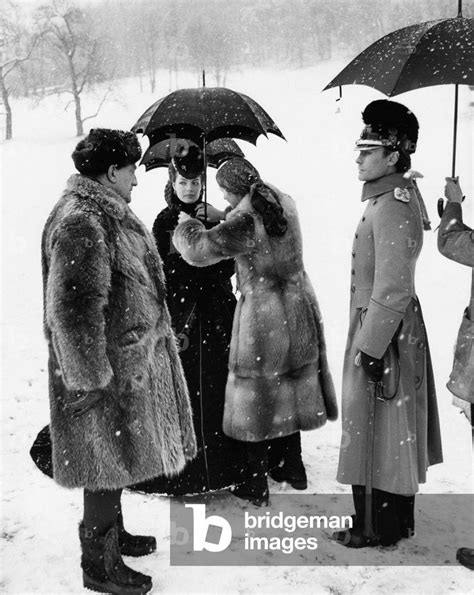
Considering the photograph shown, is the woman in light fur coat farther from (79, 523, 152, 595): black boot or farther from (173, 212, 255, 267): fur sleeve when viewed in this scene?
(79, 523, 152, 595): black boot

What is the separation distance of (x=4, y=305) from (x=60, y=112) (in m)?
29.5

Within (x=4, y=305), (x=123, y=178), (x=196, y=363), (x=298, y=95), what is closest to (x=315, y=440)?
(x=196, y=363)

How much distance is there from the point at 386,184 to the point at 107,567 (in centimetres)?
232

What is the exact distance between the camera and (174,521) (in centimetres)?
374

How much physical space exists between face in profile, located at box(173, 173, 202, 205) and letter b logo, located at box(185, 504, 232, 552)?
1913 mm

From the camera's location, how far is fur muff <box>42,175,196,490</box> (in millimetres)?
2656

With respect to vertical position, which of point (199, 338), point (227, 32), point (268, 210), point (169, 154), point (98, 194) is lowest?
point (199, 338)

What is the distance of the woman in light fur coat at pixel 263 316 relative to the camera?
369 cm

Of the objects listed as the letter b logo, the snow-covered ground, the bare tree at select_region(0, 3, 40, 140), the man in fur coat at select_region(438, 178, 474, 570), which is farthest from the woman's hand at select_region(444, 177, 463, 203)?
the bare tree at select_region(0, 3, 40, 140)

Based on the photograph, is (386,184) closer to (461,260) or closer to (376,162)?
(376,162)

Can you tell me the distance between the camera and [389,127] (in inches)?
126

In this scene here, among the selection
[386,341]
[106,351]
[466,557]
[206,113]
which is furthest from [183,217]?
[466,557]

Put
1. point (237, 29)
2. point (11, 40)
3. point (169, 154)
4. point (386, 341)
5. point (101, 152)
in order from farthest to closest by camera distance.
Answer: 1. point (237, 29)
2. point (11, 40)
3. point (169, 154)
4. point (386, 341)
5. point (101, 152)

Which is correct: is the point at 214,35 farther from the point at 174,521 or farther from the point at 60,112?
the point at 174,521
